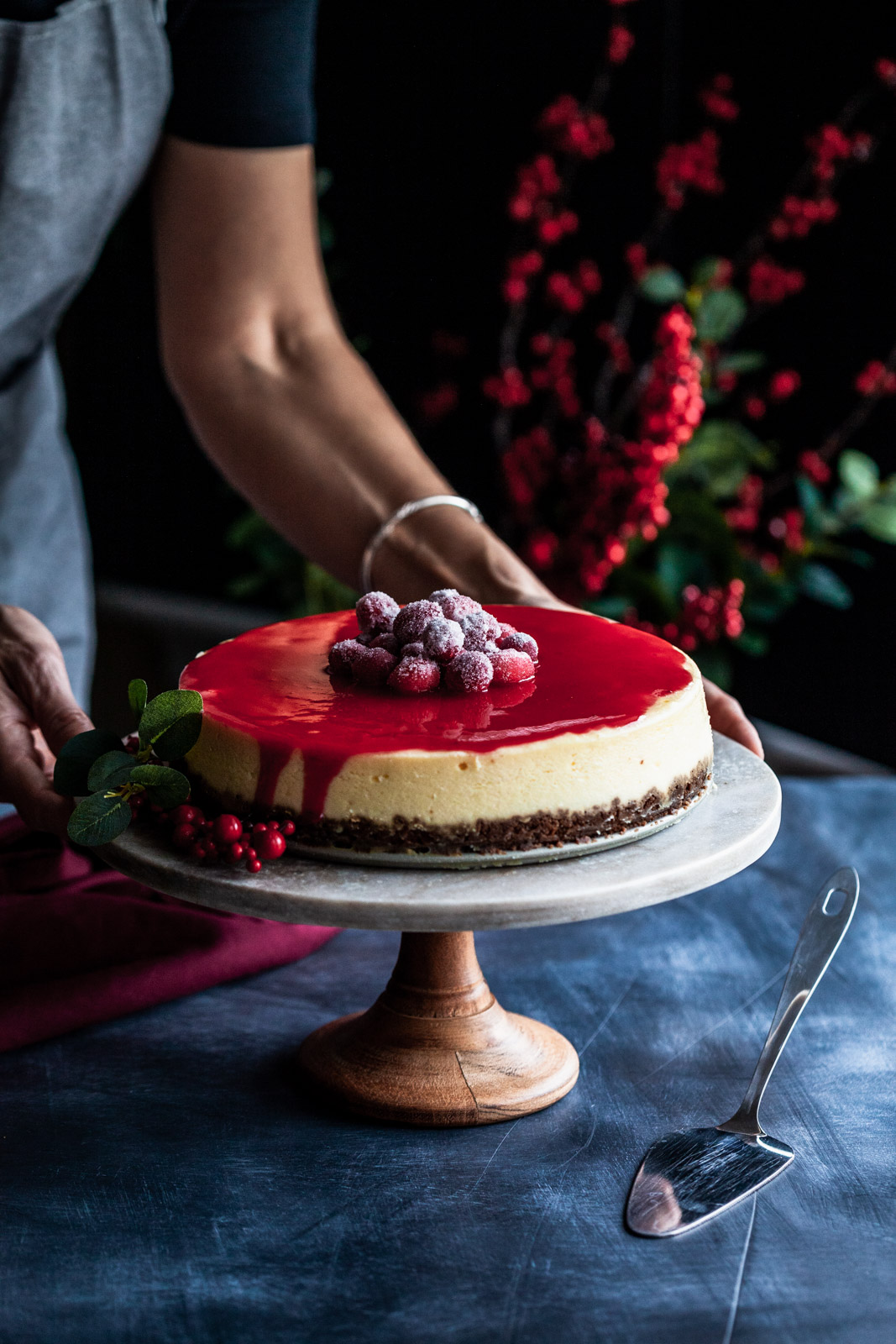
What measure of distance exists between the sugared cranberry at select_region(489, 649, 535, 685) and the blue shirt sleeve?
0.85 meters

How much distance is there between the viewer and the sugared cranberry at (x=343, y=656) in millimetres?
1037

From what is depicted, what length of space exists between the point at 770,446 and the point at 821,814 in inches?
42.1

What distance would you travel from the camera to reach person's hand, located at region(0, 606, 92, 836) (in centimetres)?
104

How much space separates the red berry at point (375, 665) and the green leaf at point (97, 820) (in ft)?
0.70

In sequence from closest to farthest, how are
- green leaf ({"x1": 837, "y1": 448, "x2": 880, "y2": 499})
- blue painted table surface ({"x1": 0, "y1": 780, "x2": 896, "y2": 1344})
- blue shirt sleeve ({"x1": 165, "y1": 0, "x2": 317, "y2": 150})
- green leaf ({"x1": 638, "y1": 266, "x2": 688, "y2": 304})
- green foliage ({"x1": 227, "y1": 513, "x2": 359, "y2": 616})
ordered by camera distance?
blue painted table surface ({"x1": 0, "y1": 780, "x2": 896, "y2": 1344})
blue shirt sleeve ({"x1": 165, "y1": 0, "x2": 317, "y2": 150})
green leaf ({"x1": 837, "y1": 448, "x2": 880, "y2": 499})
green leaf ({"x1": 638, "y1": 266, "x2": 688, "y2": 304})
green foliage ({"x1": 227, "y1": 513, "x2": 359, "y2": 616})

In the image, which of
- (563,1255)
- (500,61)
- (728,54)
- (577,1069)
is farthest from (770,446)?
(563,1255)

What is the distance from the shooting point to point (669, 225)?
2711 mm

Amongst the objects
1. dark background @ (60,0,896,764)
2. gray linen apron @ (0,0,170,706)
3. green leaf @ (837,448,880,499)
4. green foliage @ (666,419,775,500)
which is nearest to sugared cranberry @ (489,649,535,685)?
gray linen apron @ (0,0,170,706)

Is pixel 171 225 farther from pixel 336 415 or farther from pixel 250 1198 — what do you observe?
pixel 250 1198

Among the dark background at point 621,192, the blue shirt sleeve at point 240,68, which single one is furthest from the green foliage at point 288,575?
the blue shirt sleeve at point 240,68

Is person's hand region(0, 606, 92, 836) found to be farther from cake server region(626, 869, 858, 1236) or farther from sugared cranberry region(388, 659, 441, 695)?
cake server region(626, 869, 858, 1236)

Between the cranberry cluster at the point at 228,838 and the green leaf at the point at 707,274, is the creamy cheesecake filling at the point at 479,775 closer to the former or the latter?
the cranberry cluster at the point at 228,838

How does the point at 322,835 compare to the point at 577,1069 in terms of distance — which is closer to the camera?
the point at 322,835

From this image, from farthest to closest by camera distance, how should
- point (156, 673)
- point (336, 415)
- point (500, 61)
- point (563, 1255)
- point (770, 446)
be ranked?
point (156, 673)
point (500, 61)
point (770, 446)
point (336, 415)
point (563, 1255)
